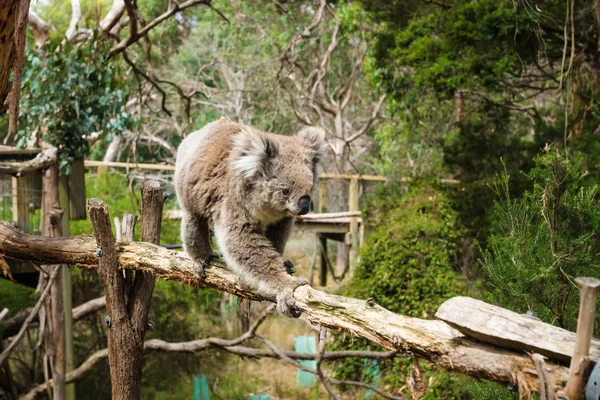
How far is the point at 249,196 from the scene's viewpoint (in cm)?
289

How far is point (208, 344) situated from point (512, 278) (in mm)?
3745

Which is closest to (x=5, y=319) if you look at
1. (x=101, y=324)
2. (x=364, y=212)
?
(x=101, y=324)

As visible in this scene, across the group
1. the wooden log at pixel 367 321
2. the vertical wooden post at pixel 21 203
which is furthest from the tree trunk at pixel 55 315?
the wooden log at pixel 367 321

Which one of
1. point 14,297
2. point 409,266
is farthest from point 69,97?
point 409,266

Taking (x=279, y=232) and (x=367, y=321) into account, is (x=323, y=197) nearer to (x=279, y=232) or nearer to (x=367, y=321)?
(x=279, y=232)

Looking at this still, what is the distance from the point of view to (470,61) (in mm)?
5426

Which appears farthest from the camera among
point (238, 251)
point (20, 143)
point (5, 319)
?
point (5, 319)

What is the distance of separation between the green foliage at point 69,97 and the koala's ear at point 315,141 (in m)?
2.65

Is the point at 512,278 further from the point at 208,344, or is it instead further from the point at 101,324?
the point at 101,324

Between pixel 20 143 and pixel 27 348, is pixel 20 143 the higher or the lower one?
the higher one

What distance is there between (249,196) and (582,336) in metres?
1.72

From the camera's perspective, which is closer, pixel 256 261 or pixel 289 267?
pixel 256 261

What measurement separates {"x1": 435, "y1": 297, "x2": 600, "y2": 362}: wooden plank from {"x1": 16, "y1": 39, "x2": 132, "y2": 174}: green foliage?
412cm

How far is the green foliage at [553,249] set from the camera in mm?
2727
